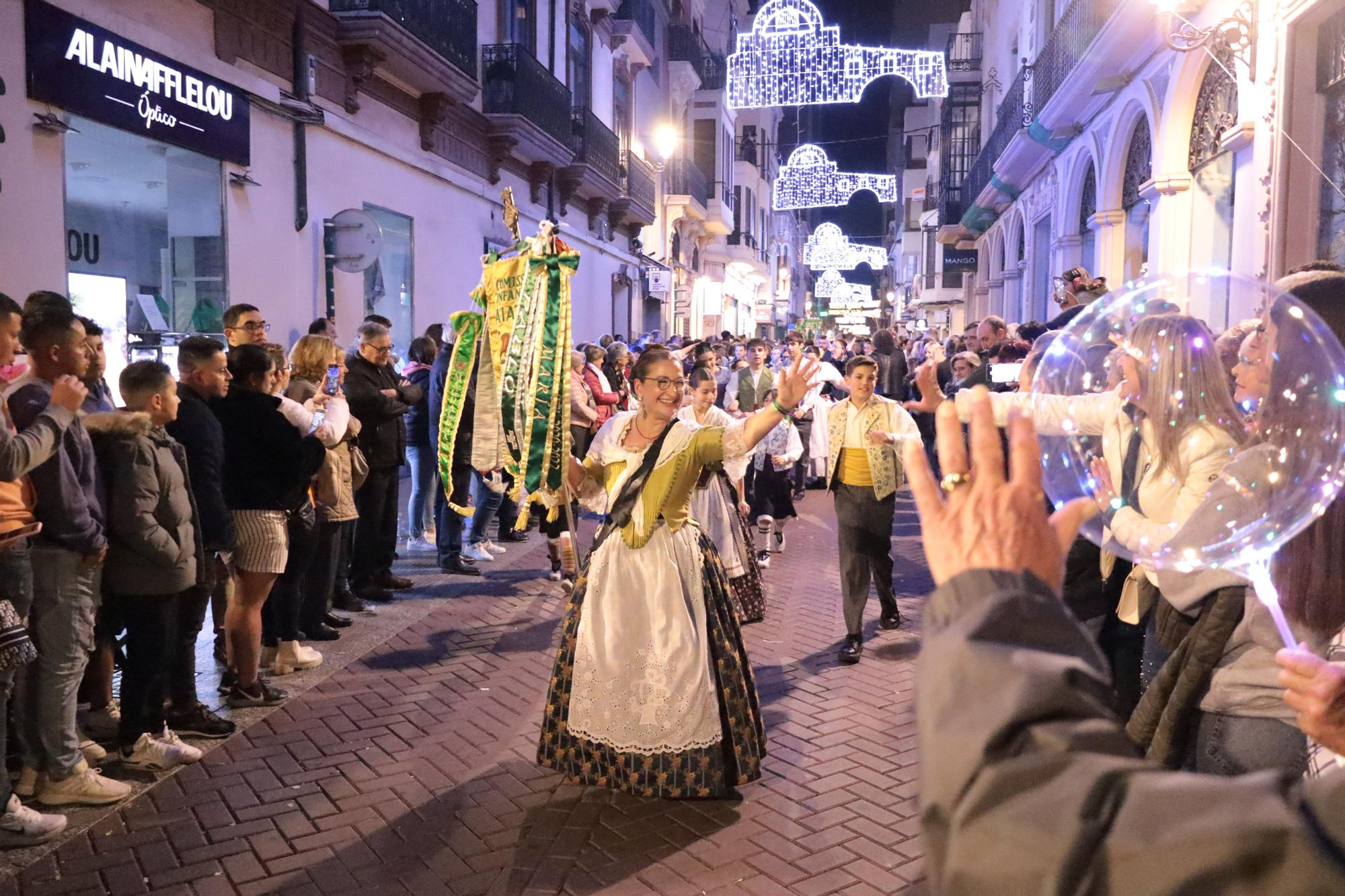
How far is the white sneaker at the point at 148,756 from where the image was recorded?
4.79 m

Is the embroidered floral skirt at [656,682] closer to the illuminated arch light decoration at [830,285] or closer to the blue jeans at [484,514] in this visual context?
the blue jeans at [484,514]

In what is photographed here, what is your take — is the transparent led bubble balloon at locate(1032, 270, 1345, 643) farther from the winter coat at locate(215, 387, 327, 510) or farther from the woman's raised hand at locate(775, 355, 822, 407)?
the winter coat at locate(215, 387, 327, 510)

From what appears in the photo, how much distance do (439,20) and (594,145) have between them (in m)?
8.14

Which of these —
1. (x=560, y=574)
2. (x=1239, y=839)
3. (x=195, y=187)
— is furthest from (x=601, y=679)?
(x=195, y=187)

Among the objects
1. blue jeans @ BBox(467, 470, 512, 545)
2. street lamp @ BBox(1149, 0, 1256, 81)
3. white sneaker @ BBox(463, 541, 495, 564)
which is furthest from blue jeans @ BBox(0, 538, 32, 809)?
street lamp @ BBox(1149, 0, 1256, 81)

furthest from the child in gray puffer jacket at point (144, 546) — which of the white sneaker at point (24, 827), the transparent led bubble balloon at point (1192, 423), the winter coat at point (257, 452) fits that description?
the transparent led bubble balloon at point (1192, 423)

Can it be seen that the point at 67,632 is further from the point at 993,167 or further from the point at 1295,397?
the point at 993,167

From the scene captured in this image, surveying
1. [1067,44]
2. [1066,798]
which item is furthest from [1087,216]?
[1066,798]

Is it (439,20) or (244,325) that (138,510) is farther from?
(439,20)

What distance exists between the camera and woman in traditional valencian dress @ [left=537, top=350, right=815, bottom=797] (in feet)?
14.6

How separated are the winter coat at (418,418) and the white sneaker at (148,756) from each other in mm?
5075

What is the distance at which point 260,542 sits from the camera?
5.72 meters

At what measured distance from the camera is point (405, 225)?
561 inches

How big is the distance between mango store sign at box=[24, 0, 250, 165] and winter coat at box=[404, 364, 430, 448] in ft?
8.95
